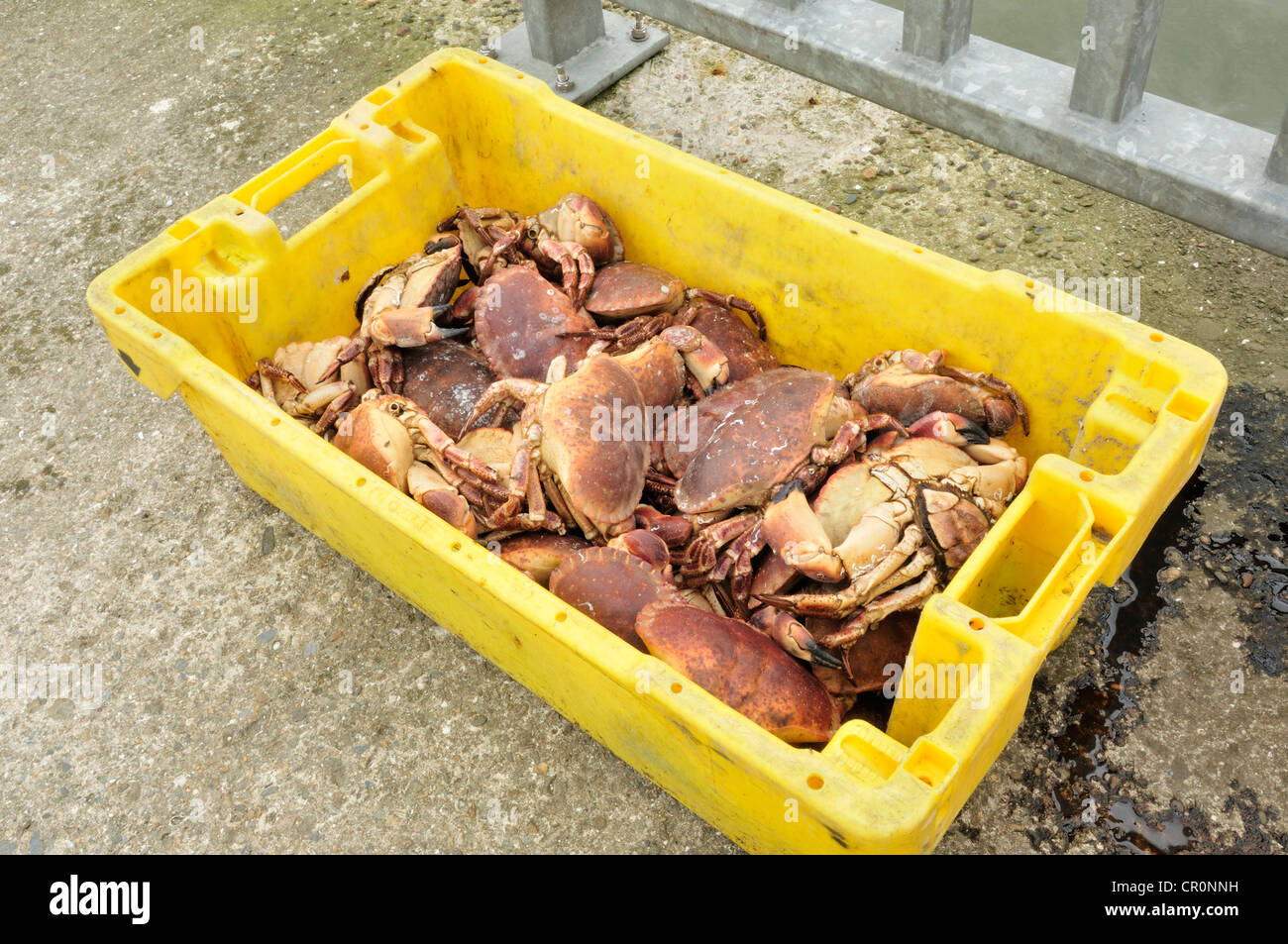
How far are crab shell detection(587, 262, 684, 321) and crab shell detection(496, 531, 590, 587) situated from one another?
2.56ft

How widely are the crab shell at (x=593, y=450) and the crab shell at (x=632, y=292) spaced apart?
39 cm

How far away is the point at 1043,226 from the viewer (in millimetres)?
3676

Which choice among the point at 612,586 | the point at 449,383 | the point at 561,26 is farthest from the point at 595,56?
the point at 612,586

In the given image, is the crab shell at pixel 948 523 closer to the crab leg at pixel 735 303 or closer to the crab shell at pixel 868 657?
the crab shell at pixel 868 657

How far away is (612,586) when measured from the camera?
8.22 ft

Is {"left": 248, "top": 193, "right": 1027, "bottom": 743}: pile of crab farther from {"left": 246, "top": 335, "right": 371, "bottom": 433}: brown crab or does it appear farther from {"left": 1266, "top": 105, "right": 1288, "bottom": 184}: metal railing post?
{"left": 1266, "top": 105, "right": 1288, "bottom": 184}: metal railing post

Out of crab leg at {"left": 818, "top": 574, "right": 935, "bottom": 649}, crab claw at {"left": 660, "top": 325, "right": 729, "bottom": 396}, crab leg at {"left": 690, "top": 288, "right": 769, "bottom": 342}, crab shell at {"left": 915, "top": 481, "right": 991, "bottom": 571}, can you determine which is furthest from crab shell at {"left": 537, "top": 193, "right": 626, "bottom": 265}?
crab leg at {"left": 818, "top": 574, "right": 935, "bottom": 649}

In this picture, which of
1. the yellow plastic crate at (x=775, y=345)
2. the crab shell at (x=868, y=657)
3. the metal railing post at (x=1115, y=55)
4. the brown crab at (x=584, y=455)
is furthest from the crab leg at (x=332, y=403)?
the metal railing post at (x=1115, y=55)

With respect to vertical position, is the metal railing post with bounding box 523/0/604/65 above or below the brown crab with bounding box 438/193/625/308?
above

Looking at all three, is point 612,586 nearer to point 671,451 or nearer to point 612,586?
point 612,586

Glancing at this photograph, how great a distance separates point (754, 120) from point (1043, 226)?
1.17 m

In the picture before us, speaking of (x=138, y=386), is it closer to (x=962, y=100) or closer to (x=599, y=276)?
(x=599, y=276)

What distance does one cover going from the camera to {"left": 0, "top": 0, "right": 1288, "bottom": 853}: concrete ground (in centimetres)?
255

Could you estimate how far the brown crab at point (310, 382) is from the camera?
10.1 ft
